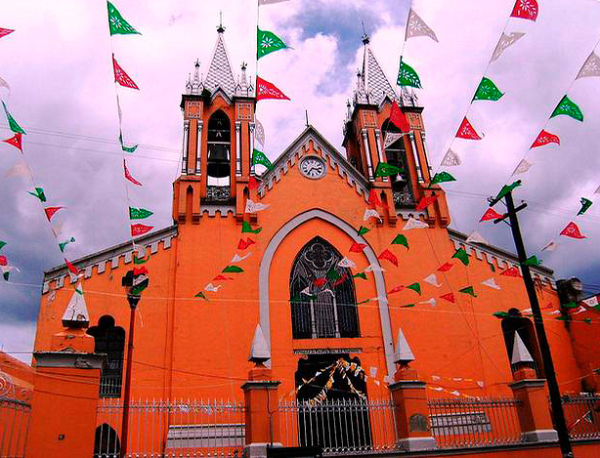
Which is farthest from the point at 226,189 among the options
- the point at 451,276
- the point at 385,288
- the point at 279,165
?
the point at 451,276

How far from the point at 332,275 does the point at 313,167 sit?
473 centimetres

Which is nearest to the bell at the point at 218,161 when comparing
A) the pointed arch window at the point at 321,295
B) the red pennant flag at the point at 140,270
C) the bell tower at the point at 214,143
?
the bell tower at the point at 214,143

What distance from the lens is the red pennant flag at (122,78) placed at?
9.21 metres

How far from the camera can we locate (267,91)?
9805 mm

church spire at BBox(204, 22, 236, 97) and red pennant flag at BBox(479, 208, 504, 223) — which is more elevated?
church spire at BBox(204, 22, 236, 97)

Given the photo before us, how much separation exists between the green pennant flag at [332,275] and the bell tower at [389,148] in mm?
3000

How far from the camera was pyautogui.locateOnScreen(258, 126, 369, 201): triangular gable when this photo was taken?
1873 centimetres

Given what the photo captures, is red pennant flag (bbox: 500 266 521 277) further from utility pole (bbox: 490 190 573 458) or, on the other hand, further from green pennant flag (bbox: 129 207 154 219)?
green pennant flag (bbox: 129 207 154 219)

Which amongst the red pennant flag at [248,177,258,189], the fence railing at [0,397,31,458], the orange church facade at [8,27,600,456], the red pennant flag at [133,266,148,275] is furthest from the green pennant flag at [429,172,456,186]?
the fence railing at [0,397,31,458]

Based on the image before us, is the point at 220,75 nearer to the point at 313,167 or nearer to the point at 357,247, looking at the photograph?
the point at 313,167

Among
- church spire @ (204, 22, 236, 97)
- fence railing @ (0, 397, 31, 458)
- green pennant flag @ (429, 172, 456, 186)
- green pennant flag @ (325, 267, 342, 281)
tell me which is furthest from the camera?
church spire @ (204, 22, 236, 97)

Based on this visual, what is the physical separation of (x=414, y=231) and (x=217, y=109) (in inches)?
342

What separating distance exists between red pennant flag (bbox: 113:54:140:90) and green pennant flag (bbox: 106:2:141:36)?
2.68ft

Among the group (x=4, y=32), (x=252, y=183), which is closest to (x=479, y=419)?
(x=252, y=183)
